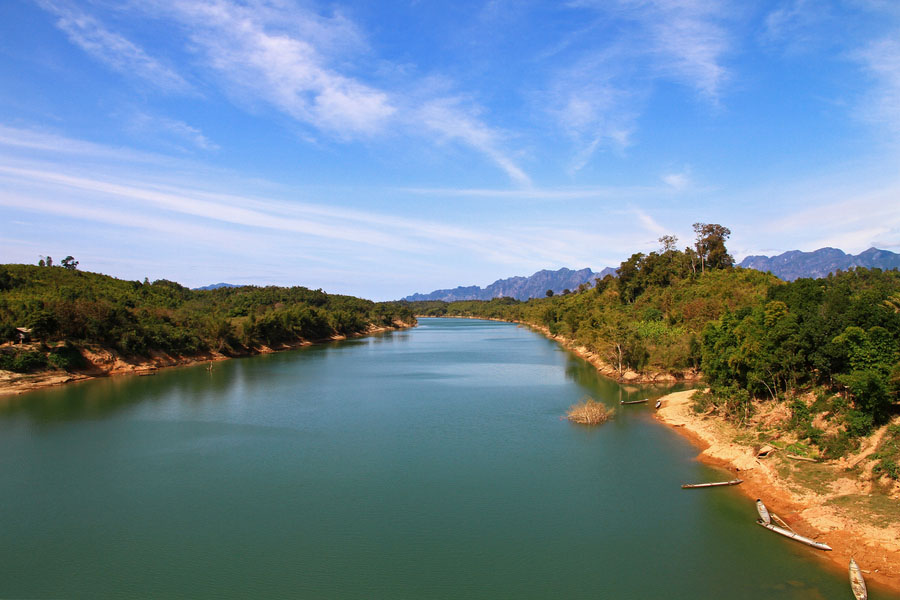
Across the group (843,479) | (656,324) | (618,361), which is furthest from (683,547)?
(656,324)

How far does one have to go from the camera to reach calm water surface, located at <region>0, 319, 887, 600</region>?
1162 centimetres

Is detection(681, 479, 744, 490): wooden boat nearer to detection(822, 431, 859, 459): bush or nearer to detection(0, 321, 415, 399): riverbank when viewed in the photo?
detection(822, 431, 859, 459): bush

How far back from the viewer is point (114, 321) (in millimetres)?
42531

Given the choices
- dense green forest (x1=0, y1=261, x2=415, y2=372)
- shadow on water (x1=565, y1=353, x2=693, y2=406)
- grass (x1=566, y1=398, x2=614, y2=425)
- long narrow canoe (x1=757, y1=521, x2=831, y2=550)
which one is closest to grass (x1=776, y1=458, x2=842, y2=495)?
long narrow canoe (x1=757, y1=521, x2=831, y2=550)

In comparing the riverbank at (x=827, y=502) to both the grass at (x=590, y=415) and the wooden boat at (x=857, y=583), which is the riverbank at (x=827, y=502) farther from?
the grass at (x=590, y=415)

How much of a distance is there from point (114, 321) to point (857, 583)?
47779 mm

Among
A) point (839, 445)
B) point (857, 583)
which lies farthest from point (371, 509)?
point (839, 445)

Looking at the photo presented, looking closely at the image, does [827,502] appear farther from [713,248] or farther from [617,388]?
[713,248]

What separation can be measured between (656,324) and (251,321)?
143ft

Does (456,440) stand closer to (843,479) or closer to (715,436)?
(715,436)

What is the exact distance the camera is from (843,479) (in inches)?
575

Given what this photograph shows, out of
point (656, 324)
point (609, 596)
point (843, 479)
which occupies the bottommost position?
point (609, 596)

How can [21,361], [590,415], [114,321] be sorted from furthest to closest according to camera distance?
1. [114,321]
2. [21,361]
3. [590,415]

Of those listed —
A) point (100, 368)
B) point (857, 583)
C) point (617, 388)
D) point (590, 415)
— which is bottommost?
point (857, 583)
